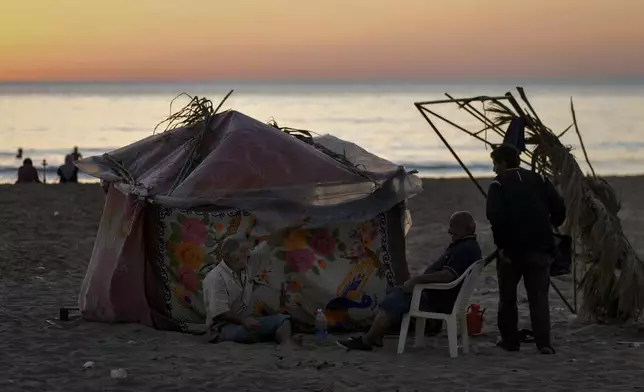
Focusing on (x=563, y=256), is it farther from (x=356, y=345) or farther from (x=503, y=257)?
(x=356, y=345)

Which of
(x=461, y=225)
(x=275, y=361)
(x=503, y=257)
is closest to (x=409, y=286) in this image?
(x=461, y=225)

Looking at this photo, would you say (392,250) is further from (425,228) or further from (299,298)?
(425,228)

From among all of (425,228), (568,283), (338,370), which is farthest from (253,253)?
(425,228)

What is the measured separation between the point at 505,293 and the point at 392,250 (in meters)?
1.28

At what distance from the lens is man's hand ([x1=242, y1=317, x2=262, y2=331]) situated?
8281 millimetres

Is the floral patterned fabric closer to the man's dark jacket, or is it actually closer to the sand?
the sand

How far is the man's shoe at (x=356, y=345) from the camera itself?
26.9 feet

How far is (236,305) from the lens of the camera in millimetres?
8312

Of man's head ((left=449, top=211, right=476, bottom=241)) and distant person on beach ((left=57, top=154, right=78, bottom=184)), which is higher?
distant person on beach ((left=57, top=154, right=78, bottom=184))

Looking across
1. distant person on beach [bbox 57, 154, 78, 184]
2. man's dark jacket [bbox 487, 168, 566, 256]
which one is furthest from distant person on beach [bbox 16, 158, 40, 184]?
man's dark jacket [bbox 487, 168, 566, 256]

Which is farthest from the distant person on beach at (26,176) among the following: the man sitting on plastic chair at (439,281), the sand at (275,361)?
the man sitting on plastic chair at (439,281)

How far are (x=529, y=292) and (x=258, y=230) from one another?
7.32ft

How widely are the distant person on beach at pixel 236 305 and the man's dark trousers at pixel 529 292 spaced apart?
169 centimetres

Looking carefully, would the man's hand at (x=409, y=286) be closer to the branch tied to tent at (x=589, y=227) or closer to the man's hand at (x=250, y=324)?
the man's hand at (x=250, y=324)
